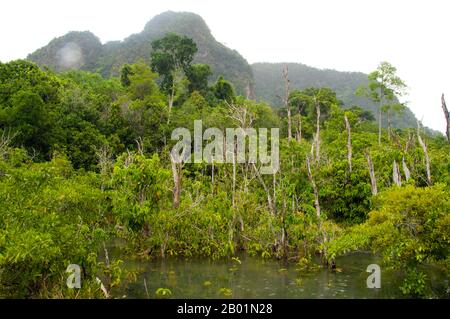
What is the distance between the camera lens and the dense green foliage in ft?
34.6

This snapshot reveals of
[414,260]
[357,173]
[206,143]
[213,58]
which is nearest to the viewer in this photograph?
[414,260]

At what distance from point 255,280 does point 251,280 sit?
12cm

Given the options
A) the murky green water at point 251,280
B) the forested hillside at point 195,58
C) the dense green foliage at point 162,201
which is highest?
the forested hillside at point 195,58

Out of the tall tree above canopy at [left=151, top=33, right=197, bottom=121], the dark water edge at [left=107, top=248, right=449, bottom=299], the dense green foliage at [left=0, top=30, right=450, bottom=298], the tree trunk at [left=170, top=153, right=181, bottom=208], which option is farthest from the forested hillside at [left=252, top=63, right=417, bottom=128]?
the dark water edge at [left=107, top=248, right=449, bottom=299]

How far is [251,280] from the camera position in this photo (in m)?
14.0

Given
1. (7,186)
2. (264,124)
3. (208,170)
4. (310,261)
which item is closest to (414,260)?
(310,261)

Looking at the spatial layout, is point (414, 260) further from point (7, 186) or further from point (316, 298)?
point (7, 186)

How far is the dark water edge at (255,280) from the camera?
40.4ft

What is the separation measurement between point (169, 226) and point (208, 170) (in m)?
15.1

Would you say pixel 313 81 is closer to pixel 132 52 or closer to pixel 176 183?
pixel 132 52

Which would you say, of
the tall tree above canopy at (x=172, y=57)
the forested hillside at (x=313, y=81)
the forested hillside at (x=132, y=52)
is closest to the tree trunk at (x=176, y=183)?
the tall tree above canopy at (x=172, y=57)

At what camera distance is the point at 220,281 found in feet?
45.6

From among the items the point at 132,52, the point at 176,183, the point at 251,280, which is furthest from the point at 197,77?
the point at 132,52

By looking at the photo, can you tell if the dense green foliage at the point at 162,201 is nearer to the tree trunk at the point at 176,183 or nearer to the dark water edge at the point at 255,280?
the tree trunk at the point at 176,183
